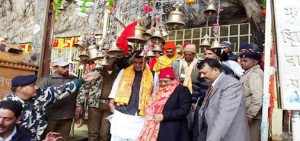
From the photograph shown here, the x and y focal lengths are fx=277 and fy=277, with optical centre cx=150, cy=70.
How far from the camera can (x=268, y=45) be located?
3512 mm

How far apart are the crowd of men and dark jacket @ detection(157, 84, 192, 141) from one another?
2.0 inches

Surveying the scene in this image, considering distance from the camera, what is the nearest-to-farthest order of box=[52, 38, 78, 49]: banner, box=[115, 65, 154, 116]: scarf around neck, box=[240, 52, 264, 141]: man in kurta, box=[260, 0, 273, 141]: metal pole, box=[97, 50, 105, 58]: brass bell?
box=[260, 0, 273, 141]: metal pole, box=[240, 52, 264, 141]: man in kurta, box=[115, 65, 154, 116]: scarf around neck, box=[97, 50, 105, 58]: brass bell, box=[52, 38, 78, 49]: banner

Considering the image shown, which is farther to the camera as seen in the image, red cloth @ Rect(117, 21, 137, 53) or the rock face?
the rock face

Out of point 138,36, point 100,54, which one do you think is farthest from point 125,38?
point 100,54

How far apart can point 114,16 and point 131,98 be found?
4.38 metres

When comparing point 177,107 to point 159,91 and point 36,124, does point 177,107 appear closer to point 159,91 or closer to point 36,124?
point 159,91

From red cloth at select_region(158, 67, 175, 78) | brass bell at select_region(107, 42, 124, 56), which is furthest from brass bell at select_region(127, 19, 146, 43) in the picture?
red cloth at select_region(158, 67, 175, 78)

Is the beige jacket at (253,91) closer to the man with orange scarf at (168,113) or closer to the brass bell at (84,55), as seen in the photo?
the man with orange scarf at (168,113)

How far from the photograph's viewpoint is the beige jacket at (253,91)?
3.64 m

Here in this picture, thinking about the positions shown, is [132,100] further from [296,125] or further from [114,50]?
[296,125]

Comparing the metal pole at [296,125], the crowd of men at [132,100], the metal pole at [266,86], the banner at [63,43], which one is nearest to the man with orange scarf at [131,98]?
the crowd of men at [132,100]

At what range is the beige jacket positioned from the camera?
143 inches

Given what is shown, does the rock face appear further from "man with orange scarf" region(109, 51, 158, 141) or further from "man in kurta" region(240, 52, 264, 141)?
"man in kurta" region(240, 52, 264, 141)

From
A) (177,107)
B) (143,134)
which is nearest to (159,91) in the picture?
(177,107)
